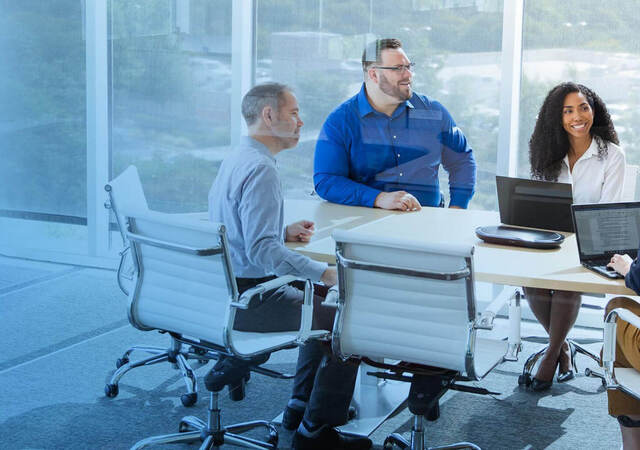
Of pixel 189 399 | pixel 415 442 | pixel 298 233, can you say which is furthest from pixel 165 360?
pixel 415 442

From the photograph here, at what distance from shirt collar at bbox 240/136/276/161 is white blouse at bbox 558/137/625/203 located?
121cm

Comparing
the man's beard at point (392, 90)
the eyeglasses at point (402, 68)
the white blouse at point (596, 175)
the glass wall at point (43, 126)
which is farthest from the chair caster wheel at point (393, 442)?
the glass wall at point (43, 126)

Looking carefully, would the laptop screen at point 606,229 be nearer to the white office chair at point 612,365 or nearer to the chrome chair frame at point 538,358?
the white office chair at point 612,365

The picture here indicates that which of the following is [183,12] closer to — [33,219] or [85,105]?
[85,105]

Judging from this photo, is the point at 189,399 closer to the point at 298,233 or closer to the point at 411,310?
the point at 298,233

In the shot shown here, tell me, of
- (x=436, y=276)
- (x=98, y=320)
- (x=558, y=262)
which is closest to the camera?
(x=436, y=276)

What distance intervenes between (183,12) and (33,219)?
1155 millimetres

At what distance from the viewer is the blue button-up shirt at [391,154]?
13.0ft

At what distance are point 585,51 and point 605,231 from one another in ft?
3.31

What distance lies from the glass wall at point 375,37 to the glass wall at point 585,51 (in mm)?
154

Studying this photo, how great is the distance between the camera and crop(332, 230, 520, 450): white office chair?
2.79m

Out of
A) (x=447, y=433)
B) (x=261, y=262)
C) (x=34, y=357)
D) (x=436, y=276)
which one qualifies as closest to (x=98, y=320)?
(x=34, y=357)

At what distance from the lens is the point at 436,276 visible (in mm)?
2781

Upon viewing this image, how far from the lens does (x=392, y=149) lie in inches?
158
